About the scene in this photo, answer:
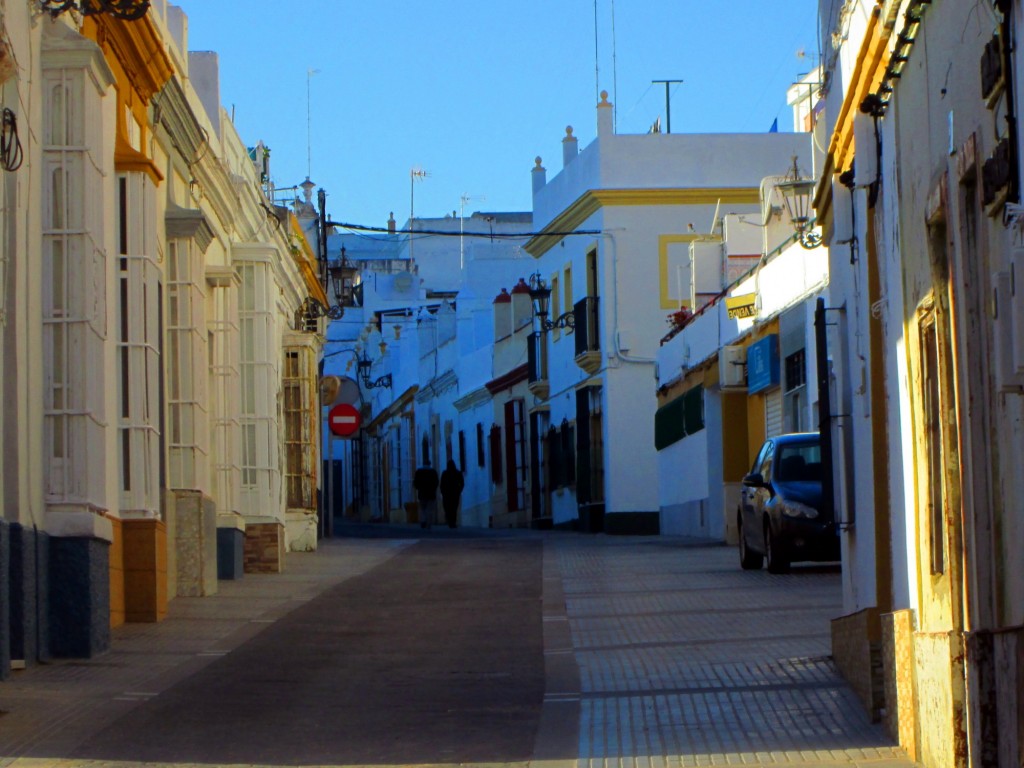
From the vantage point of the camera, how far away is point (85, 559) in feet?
37.9

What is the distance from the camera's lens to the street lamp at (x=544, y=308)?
134 ft

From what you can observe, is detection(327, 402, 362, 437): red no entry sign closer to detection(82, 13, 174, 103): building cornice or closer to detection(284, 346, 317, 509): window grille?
detection(284, 346, 317, 509): window grille

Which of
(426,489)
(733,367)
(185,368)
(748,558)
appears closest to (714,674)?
(185,368)

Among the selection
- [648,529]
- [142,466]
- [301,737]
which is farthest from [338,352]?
[301,737]

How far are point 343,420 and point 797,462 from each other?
53.0ft

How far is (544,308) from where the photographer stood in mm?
41969

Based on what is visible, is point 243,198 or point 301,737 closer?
point 301,737

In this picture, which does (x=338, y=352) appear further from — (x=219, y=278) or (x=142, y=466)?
(x=142, y=466)

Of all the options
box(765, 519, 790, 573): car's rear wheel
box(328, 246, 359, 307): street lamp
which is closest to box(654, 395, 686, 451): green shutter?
box(328, 246, 359, 307): street lamp

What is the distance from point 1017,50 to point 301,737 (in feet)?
15.5

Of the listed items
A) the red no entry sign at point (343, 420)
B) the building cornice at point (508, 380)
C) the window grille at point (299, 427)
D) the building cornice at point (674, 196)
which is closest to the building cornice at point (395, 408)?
the building cornice at point (508, 380)

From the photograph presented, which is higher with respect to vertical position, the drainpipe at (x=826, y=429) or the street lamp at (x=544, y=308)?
the street lamp at (x=544, y=308)

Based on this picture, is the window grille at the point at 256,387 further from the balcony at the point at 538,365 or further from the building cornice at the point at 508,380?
the building cornice at the point at 508,380

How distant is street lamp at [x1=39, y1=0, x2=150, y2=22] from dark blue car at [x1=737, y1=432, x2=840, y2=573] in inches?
334
